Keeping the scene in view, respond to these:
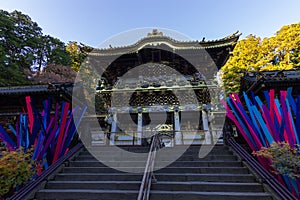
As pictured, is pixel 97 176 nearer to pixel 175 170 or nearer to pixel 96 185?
pixel 96 185

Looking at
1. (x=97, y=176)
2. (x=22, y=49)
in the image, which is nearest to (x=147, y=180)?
(x=97, y=176)

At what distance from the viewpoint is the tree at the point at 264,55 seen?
1762 centimetres

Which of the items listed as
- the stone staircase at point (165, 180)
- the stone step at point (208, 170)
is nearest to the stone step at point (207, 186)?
the stone staircase at point (165, 180)

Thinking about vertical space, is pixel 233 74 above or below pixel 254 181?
above

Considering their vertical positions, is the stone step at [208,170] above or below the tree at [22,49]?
below

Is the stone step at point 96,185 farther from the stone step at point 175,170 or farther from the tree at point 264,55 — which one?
the tree at point 264,55

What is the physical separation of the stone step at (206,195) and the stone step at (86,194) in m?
0.56

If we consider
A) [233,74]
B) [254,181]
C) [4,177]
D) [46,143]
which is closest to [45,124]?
[46,143]

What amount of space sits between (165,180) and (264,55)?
20.8 meters

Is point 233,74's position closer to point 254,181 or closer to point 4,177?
point 254,181

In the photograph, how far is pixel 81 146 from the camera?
6.53m

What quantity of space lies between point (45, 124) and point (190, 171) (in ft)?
16.3

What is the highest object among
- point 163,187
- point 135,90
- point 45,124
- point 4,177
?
point 135,90

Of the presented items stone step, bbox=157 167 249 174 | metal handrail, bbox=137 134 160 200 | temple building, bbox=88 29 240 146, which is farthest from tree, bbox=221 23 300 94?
metal handrail, bbox=137 134 160 200
